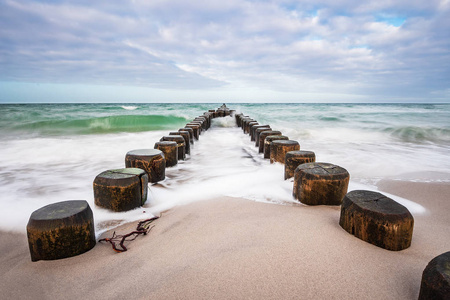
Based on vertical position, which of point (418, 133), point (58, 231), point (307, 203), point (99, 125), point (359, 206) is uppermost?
point (359, 206)

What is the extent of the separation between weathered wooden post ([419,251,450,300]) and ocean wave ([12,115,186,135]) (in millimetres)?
11866

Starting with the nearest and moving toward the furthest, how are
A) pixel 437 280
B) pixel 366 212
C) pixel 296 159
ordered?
pixel 437 280, pixel 366 212, pixel 296 159

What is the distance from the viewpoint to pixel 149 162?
9.99 feet

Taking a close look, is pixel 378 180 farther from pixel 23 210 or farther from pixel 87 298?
pixel 23 210

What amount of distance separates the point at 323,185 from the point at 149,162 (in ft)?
6.16

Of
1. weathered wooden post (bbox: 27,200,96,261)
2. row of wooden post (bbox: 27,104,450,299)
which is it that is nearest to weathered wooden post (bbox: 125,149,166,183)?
row of wooden post (bbox: 27,104,450,299)

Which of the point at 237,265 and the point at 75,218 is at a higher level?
the point at 75,218

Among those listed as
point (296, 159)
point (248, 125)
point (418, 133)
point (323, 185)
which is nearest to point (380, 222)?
point (323, 185)

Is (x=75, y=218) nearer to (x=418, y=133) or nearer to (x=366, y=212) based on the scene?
(x=366, y=212)

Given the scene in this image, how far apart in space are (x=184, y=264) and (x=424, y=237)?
163 centimetres

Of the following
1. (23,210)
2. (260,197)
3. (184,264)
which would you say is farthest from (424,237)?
(23,210)

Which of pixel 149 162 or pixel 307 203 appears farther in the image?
pixel 149 162

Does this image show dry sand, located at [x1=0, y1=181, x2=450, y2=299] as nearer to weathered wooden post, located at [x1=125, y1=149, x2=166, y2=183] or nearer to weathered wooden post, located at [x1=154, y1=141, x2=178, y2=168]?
weathered wooden post, located at [x1=125, y1=149, x2=166, y2=183]

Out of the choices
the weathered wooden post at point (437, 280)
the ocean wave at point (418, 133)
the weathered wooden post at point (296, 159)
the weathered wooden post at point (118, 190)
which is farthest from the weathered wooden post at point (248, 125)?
the weathered wooden post at point (437, 280)
